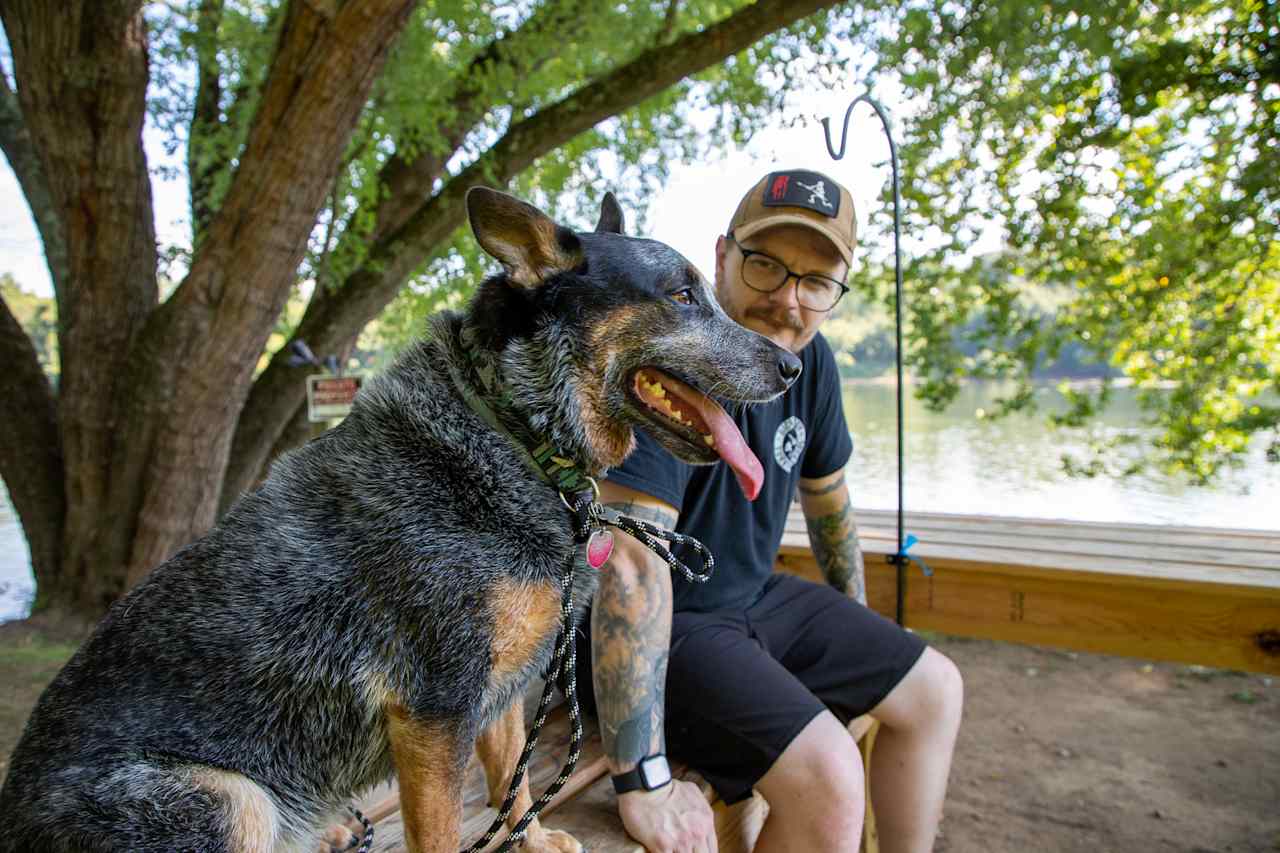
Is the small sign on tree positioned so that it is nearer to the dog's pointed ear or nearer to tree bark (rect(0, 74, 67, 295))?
tree bark (rect(0, 74, 67, 295))

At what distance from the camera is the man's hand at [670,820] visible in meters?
1.96

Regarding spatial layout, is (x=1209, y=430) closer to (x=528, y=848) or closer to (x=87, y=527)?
(x=528, y=848)

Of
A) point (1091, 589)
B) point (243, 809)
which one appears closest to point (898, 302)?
point (1091, 589)

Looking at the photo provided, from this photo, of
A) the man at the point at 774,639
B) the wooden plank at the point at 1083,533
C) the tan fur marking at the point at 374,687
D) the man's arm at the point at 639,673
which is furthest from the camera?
the wooden plank at the point at 1083,533

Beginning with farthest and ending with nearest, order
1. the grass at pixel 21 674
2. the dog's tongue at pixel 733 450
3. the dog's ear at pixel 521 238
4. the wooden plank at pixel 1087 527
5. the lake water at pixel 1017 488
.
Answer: the lake water at pixel 1017 488, the wooden plank at pixel 1087 527, the grass at pixel 21 674, the dog's tongue at pixel 733 450, the dog's ear at pixel 521 238

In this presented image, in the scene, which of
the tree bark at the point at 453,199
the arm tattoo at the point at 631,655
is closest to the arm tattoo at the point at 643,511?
the arm tattoo at the point at 631,655

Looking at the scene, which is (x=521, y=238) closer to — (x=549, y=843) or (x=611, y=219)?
(x=611, y=219)

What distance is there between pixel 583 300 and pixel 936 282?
5.31m

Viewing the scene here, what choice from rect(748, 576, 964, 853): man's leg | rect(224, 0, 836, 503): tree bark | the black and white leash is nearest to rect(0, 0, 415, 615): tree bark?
rect(224, 0, 836, 503): tree bark

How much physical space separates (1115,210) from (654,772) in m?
5.93

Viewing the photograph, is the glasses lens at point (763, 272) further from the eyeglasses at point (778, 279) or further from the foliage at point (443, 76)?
the foliage at point (443, 76)

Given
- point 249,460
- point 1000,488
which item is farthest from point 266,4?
point 1000,488

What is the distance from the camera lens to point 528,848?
1884 millimetres

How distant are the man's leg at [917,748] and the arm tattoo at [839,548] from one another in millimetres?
573
